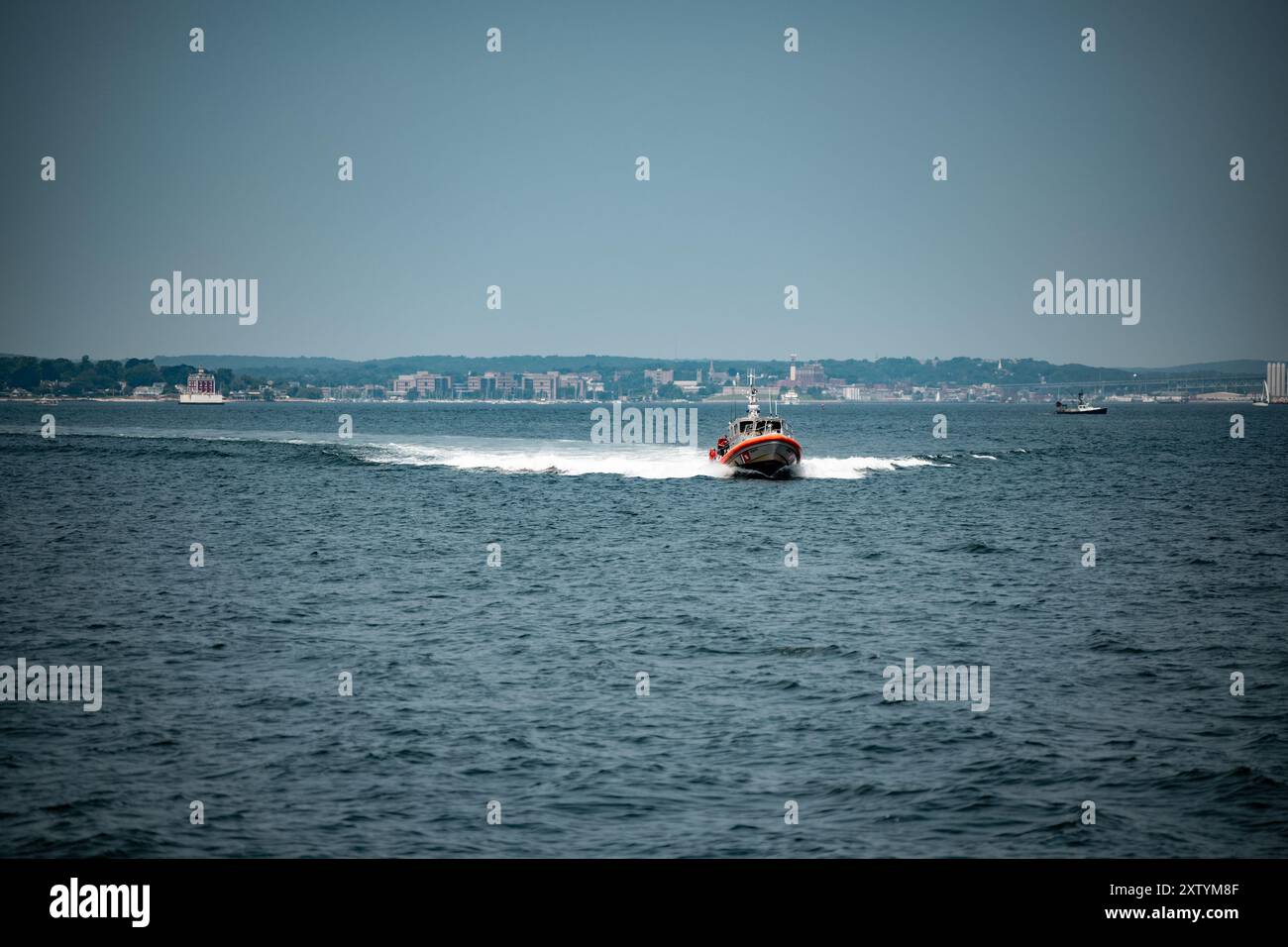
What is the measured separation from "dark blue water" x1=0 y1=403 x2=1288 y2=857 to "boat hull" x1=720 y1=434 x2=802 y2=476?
18196 mm

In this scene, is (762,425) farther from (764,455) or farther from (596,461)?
(596,461)

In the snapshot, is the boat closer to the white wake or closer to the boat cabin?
the boat cabin

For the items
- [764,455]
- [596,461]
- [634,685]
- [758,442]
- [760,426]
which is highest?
[760,426]

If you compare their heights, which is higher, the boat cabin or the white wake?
the boat cabin

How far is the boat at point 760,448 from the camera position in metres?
84.1

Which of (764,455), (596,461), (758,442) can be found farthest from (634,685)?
(596,461)

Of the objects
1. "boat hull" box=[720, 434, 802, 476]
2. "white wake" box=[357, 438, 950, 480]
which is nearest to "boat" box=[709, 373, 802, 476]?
"boat hull" box=[720, 434, 802, 476]

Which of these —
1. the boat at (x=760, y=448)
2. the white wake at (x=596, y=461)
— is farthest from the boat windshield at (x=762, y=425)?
the white wake at (x=596, y=461)

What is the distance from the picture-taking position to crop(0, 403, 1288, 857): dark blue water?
18219mm

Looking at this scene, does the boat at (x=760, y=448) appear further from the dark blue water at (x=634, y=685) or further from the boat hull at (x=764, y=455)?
the dark blue water at (x=634, y=685)

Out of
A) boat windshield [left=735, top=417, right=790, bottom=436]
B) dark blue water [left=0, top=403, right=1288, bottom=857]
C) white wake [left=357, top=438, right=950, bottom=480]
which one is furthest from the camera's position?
white wake [left=357, top=438, right=950, bottom=480]

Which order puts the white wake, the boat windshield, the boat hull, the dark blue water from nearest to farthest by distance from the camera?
1. the dark blue water
2. the boat hull
3. the boat windshield
4. the white wake

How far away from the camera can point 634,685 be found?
87.9 feet

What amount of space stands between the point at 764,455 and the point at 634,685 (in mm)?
58766
